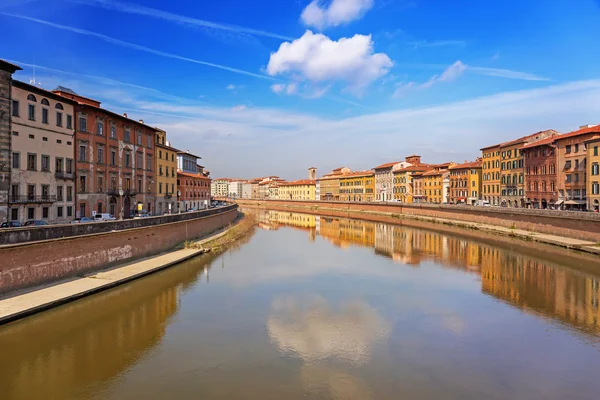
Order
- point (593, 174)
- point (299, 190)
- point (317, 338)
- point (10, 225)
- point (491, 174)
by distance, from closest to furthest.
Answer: point (317, 338) → point (10, 225) → point (593, 174) → point (491, 174) → point (299, 190)

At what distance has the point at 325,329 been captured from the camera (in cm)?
1758

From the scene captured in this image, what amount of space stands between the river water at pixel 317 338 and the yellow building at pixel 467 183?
50196mm

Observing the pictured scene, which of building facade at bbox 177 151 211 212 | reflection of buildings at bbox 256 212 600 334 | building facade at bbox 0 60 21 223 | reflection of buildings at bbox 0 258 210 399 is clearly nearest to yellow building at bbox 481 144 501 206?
reflection of buildings at bbox 256 212 600 334

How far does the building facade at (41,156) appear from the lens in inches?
1123

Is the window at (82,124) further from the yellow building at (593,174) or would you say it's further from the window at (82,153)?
the yellow building at (593,174)

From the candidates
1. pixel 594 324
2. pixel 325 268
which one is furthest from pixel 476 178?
pixel 594 324

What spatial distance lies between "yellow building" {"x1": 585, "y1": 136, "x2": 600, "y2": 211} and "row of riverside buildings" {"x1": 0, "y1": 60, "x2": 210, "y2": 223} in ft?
162

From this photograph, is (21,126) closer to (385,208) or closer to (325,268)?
(325,268)

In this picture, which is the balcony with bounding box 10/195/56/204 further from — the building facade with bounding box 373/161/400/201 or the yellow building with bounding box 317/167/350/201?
the yellow building with bounding box 317/167/350/201

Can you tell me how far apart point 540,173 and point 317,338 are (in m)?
52.9

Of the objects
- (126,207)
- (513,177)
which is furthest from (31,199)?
(513,177)

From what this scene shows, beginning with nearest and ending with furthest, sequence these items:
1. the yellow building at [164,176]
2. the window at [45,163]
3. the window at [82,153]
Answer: the window at [45,163] → the window at [82,153] → the yellow building at [164,176]

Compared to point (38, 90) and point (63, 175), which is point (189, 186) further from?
point (38, 90)

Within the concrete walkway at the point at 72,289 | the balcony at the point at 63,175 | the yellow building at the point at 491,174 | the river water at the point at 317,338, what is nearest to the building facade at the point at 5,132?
the balcony at the point at 63,175
